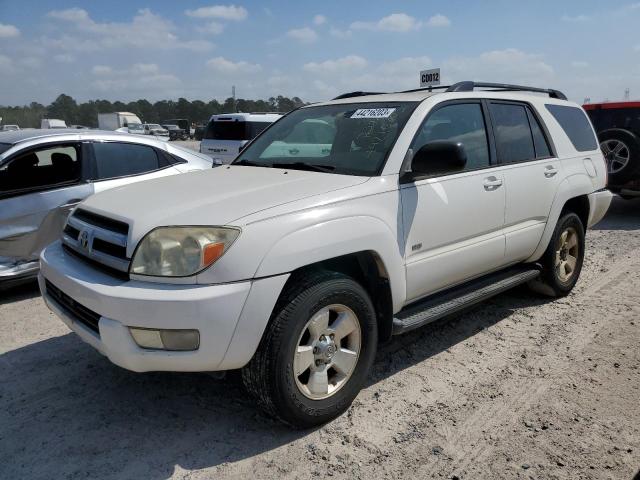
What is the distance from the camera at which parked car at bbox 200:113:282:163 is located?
11.4 m

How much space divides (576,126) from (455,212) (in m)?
2.39

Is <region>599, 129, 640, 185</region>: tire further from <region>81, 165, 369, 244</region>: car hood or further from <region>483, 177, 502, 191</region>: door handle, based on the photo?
<region>81, 165, 369, 244</region>: car hood

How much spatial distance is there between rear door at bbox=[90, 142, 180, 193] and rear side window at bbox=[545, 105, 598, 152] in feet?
13.0

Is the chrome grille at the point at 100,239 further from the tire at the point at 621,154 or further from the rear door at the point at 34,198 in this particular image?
the tire at the point at 621,154

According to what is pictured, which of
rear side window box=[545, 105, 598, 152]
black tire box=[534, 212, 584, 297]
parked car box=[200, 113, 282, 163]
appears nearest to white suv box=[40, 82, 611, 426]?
black tire box=[534, 212, 584, 297]

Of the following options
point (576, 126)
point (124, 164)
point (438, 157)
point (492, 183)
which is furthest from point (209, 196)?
point (576, 126)

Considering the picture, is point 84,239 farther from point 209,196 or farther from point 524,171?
point 524,171

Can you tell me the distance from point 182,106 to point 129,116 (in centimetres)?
4814

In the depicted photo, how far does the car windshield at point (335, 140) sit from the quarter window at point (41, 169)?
82.6 inches

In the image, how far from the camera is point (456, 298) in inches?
140

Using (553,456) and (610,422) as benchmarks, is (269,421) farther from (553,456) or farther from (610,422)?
(610,422)

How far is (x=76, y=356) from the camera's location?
360 centimetres

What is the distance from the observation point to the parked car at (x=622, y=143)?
26.6ft

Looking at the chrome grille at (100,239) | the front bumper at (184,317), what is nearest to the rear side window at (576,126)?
the front bumper at (184,317)
